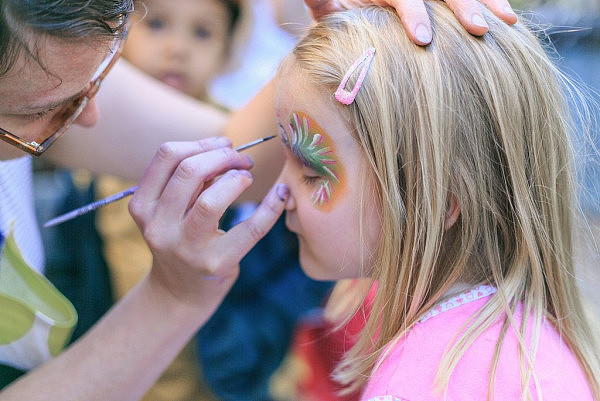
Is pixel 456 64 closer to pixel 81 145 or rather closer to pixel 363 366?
pixel 363 366

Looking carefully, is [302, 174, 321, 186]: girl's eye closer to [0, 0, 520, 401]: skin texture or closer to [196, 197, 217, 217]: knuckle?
[0, 0, 520, 401]: skin texture

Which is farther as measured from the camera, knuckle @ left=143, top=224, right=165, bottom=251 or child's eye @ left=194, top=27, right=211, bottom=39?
child's eye @ left=194, top=27, right=211, bottom=39

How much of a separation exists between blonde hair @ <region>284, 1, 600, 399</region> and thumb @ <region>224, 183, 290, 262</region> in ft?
0.63

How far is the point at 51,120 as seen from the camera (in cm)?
106

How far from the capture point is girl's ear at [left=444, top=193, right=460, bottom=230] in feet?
3.44

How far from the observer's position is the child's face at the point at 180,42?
2.18 m

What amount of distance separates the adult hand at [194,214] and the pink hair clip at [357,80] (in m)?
0.22

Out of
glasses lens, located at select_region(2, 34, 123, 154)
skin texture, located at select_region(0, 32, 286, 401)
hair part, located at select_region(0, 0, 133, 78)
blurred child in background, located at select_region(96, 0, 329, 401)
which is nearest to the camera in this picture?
hair part, located at select_region(0, 0, 133, 78)

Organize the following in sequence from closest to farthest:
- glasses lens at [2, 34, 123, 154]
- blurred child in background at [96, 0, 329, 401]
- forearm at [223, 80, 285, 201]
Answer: glasses lens at [2, 34, 123, 154] < forearm at [223, 80, 285, 201] < blurred child in background at [96, 0, 329, 401]

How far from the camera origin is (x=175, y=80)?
225 centimetres

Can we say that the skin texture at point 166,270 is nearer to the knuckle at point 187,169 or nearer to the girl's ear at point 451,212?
the knuckle at point 187,169

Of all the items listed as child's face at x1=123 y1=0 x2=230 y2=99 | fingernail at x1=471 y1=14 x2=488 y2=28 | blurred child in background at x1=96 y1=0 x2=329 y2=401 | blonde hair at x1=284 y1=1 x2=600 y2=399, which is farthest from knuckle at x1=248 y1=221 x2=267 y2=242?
child's face at x1=123 y1=0 x2=230 y2=99

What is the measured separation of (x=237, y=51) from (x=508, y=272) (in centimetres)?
152

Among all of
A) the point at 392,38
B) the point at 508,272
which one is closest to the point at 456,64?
the point at 392,38
